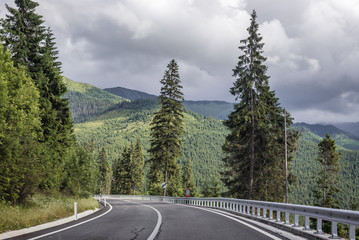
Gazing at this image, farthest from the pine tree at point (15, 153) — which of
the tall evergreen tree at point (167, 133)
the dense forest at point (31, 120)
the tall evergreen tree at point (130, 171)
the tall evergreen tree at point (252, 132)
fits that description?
the tall evergreen tree at point (130, 171)

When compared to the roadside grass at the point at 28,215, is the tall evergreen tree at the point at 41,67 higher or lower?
higher

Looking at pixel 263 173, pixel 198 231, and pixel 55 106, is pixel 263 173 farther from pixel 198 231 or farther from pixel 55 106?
pixel 198 231

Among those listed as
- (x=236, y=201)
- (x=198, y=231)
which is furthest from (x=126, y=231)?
(x=236, y=201)

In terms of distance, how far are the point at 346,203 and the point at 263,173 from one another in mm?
167797

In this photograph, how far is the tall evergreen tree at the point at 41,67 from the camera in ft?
84.6

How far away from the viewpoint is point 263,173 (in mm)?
33531

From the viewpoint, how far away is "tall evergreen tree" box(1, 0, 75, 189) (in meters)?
25.8

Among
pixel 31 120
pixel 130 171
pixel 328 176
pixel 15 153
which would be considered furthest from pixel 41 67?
pixel 130 171

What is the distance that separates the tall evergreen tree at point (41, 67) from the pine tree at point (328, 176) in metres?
29.6

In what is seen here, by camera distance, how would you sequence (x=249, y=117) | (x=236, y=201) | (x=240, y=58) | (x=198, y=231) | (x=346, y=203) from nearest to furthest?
(x=198, y=231)
(x=236, y=201)
(x=249, y=117)
(x=240, y=58)
(x=346, y=203)

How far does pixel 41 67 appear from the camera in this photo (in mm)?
27484

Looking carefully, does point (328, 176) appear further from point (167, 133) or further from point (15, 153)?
point (15, 153)

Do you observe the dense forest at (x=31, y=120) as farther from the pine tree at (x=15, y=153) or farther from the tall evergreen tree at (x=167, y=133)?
the tall evergreen tree at (x=167, y=133)

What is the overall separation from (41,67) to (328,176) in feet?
122
